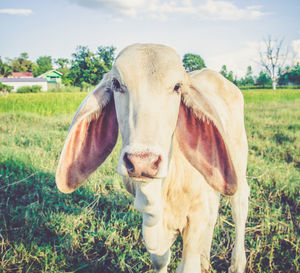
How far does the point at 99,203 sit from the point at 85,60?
6.27 metres

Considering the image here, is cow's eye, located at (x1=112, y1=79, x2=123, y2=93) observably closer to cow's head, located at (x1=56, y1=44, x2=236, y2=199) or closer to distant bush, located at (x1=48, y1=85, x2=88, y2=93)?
cow's head, located at (x1=56, y1=44, x2=236, y2=199)

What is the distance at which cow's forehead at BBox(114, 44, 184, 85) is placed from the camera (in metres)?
1.41

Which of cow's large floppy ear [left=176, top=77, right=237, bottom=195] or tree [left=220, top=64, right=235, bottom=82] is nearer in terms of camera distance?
cow's large floppy ear [left=176, top=77, right=237, bottom=195]

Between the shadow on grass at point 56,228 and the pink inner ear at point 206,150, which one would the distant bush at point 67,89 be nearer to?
the shadow on grass at point 56,228

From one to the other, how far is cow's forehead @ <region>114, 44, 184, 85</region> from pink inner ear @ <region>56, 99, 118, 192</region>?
12.8 inches

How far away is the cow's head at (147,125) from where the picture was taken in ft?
4.10

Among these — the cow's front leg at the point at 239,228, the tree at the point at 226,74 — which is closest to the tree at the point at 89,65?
the cow's front leg at the point at 239,228

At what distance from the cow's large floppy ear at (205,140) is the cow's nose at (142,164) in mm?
516

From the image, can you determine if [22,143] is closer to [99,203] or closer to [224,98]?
[99,203]

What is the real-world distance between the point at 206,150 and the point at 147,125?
60 cm

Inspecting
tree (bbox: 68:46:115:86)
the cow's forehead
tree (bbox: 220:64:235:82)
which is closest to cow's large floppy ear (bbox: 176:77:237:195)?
the cow's forehead

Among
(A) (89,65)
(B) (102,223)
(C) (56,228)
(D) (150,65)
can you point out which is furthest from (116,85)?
(A) (89,65)

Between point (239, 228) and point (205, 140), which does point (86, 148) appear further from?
point (239, 228)

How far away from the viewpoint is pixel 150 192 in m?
1.51
